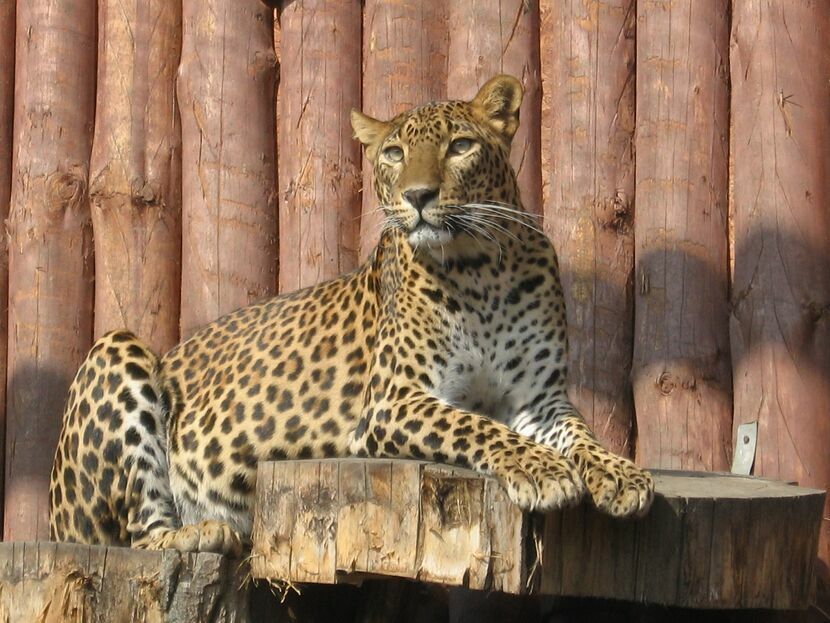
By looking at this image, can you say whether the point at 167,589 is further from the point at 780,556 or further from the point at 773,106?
the point at 773,106

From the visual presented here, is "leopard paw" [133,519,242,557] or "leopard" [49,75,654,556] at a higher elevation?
"leopard" [49,75,654,556]

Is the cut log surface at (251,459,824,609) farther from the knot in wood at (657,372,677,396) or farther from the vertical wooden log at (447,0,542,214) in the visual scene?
the vertical wooden log at (447,0,542,214)

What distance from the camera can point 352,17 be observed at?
8.97 metres

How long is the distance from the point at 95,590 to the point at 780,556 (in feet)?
9.16

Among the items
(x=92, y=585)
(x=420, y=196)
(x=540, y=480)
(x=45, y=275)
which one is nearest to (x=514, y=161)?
(x=420, y=196)

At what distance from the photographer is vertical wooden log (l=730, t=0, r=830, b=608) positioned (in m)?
7.98

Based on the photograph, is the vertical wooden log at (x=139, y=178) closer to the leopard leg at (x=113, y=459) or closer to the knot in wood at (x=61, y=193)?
the knot in wood at (x=61, y=193)

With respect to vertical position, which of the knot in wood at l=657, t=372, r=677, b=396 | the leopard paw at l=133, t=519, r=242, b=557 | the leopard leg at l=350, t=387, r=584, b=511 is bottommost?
the leopard paw at l=133, t=519, r=242, b=557

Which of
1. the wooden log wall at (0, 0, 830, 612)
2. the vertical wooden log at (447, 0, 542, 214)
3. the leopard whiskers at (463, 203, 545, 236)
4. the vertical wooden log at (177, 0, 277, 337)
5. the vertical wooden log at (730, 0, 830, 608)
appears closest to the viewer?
the leopard whiskers at (463, 203, 545, 236)

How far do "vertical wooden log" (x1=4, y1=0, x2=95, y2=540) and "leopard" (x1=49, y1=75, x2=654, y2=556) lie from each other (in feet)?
4.42

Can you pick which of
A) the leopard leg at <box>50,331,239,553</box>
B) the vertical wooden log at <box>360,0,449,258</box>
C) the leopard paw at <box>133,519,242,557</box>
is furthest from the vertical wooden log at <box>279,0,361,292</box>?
the leopard paw at <box>133,519,242,557</box>

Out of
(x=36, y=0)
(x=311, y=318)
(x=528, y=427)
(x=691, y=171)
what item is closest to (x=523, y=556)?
(x=528, y=427)

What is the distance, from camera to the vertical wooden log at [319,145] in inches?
345

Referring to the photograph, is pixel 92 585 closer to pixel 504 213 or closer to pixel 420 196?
pixel 420 196
